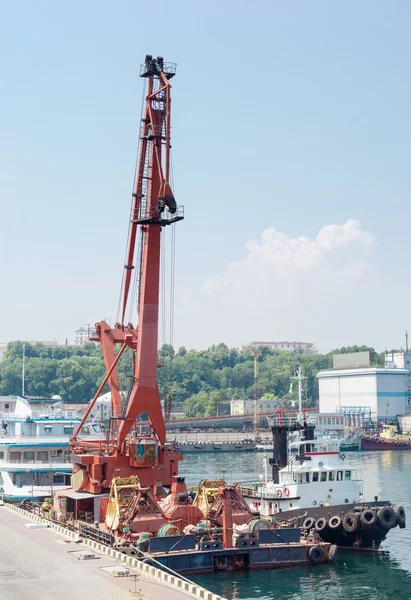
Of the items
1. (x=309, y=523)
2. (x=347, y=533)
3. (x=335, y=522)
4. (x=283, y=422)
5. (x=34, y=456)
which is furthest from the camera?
(x=34, y=456)

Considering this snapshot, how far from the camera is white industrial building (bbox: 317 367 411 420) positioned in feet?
491

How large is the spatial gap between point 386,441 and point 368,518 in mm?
90535

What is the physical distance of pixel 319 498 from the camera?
40.2 meters

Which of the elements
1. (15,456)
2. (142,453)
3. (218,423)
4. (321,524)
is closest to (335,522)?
(321,524)

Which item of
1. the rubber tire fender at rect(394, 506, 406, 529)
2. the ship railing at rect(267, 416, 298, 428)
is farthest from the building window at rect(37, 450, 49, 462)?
the rubber tire fender at rect(394, 506, 406, 529)

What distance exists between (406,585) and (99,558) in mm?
12362

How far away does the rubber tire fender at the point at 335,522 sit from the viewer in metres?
37.6

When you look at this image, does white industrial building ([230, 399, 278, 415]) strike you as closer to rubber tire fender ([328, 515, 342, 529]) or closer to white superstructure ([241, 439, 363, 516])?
white superstructure ([241, 439, 363, 516])

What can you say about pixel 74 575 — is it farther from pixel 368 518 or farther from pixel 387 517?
pixel 387 517

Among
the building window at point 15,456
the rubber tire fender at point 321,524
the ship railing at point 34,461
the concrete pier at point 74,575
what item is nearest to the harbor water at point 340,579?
the rubber tire fender at point 321,524

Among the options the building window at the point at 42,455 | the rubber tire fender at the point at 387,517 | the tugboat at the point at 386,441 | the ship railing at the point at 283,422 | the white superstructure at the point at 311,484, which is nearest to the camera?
the rubber tire fender at the point at 387,517

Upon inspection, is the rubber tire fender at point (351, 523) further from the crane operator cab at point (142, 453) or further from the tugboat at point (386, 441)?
the tugboat at point (386, 441)

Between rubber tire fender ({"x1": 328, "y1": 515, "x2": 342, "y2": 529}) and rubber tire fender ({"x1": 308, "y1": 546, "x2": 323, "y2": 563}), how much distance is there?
4.37 meters

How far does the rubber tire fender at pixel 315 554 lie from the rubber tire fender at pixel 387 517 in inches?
201
